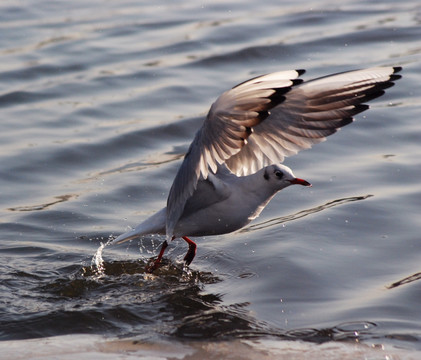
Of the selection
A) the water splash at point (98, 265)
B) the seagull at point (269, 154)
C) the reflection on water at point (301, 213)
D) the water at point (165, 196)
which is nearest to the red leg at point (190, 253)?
the water at point (165, 196)

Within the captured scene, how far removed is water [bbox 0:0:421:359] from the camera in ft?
18.3

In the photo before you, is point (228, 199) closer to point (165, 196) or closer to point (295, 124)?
point (295, 124)

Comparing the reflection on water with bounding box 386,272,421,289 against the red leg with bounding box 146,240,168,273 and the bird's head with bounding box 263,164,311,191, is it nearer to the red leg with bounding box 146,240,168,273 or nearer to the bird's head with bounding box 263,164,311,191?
the bird's head with bounding box 263,164,311,191

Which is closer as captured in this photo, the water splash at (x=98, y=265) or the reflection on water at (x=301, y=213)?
the water splash at (x=98, y=265)

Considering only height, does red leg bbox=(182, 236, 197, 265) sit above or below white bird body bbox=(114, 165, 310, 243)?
below

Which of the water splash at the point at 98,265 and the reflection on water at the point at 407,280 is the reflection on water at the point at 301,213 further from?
the reflection on water at the point at 407,280

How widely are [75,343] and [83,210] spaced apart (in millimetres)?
2690

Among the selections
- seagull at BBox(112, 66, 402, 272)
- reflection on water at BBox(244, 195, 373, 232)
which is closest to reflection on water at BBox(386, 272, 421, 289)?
seagull at BBox(112, 66, 402, 272)

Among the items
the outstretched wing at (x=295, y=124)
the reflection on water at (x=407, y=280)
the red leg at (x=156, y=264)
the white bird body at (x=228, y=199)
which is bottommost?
the reflection on water at (x=407, y=280)

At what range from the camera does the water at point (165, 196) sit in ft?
18.3

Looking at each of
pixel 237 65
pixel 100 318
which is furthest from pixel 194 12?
pixel 100 318

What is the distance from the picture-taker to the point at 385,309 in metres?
5.77

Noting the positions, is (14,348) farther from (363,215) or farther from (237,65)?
(237,65)

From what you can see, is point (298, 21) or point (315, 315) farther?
point (298, 21)
